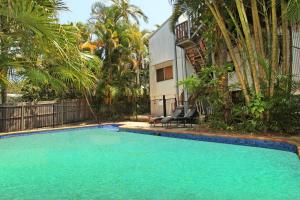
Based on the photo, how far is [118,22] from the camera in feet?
73.5

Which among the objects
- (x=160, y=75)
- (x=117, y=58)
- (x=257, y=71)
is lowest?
(x=257, y=71)

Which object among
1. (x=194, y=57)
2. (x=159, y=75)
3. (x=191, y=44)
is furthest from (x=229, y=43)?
(x=159, y=75)

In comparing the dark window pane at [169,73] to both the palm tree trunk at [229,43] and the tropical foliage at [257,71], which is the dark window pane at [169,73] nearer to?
the tropical foliage at [257,71]

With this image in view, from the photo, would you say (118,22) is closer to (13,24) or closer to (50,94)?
(50,94)

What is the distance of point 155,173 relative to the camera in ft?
20.0

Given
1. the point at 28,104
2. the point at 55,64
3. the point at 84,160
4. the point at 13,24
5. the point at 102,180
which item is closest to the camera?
the point at 13,24

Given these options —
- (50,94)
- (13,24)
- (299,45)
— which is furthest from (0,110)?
(299,45)

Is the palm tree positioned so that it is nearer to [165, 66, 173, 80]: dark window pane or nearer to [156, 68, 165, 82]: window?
[156, 68, 165, 82]: window

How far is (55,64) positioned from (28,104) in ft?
43.5

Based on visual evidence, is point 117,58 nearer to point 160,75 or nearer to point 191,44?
point 160,75

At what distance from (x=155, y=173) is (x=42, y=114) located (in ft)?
45.4

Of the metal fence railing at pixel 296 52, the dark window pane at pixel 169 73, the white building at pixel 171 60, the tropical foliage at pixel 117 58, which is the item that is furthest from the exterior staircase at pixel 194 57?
the metal fence railing at pixel 296 52

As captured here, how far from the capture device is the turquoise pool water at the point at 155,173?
467 cm

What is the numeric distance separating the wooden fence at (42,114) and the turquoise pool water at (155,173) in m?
7.49
